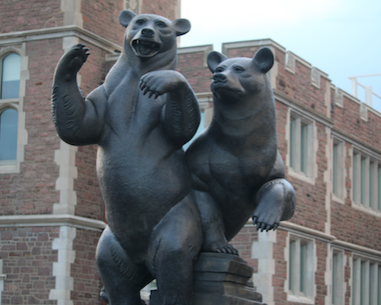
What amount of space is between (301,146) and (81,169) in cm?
509

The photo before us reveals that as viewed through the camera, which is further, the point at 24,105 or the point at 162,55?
the point at 24,105

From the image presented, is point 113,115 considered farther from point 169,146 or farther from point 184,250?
point 184,250

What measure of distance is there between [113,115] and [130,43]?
13.7 inches

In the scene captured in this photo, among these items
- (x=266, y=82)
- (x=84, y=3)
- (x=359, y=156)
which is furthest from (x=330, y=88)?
(x=266, y=82)

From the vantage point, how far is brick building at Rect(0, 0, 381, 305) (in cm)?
1378

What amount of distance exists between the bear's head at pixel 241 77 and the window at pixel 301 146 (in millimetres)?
12508

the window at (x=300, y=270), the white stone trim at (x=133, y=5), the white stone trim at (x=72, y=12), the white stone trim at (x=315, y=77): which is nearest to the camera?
the white stone trim at (x=72, y=12)

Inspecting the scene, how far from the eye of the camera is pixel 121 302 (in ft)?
11.0

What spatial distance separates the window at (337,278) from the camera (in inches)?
697

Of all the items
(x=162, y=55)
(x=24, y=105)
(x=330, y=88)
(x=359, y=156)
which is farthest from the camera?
(x=359, y=156)

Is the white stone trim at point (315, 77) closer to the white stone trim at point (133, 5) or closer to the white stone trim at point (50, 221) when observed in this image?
the white stone trim at point (133, 5)

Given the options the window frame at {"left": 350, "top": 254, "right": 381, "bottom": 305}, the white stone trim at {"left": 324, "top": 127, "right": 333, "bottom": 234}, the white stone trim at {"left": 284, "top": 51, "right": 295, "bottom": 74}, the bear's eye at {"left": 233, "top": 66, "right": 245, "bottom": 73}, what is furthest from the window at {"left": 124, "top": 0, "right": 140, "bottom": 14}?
the bear's eye at {"left": 233, "top": 66, "right": 245, "bottom": 73}

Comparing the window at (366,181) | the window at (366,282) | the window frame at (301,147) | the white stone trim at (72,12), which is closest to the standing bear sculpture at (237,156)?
the white stone trim at (72,12)

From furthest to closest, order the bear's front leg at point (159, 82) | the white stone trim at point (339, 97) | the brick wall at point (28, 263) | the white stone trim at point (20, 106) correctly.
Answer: the white stone trim at point (339, 97) < the white stone trim at point (20, 106) < the brick wall at point (28, 263) < the bear's front leg at point (159, 82)
